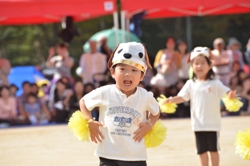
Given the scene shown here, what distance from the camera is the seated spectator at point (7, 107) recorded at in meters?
12.9

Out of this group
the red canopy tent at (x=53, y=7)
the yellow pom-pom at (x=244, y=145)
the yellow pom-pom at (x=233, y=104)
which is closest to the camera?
the yellow pom-pom at (x=244, y=145)

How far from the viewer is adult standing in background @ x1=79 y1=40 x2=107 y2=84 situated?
531 inches

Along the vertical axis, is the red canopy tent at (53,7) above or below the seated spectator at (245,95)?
above

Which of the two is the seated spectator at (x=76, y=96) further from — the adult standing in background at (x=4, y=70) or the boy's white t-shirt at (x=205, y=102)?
the boy's white t-shirt at (x=205, y=102)

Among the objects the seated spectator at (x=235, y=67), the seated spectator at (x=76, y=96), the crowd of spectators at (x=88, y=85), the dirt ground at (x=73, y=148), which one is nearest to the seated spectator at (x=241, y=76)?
the crowd of spectators at (x=88, y=85)

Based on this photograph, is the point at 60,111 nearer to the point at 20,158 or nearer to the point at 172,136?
the point at 172,136

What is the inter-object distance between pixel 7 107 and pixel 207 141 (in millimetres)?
7036

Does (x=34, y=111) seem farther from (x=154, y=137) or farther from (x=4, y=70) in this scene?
(x=154, y=137)

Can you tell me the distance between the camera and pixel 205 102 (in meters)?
6.99

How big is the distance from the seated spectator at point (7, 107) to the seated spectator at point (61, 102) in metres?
0.90

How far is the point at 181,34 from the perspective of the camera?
2600cm

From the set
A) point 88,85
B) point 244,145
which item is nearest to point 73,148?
point 88,85

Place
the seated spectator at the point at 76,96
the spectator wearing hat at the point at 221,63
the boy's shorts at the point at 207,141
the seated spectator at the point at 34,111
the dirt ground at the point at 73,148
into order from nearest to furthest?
the boy's shorts at the point at 207,141 < the dirt ground at the point at 73,148 < the seated spectator at the point at 34,111 < the seated spectator at the point at 76,96 < the spectator wearing hat at the point at 221,63

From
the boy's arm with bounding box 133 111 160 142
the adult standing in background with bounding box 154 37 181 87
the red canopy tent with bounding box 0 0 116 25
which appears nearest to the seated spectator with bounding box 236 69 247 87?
the adult standing in background with bounding box 154 37 181 87
